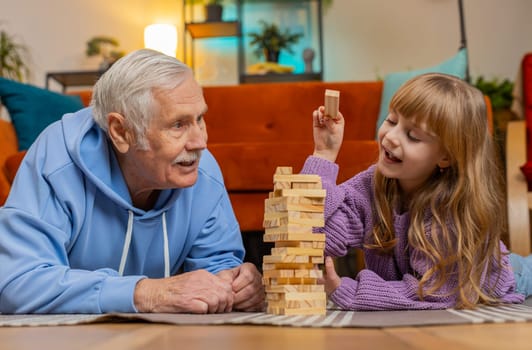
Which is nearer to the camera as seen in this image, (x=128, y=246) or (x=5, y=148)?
(x=128, y=246)

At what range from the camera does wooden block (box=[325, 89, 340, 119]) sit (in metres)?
1.51

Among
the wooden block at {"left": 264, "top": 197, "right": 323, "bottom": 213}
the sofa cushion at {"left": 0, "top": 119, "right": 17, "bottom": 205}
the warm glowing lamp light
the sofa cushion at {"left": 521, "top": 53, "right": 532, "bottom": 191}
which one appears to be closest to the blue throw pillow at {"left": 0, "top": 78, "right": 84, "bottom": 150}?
the sofa cushion at {"left": 0, "top": 119, "right": 17, "bottom": 205}

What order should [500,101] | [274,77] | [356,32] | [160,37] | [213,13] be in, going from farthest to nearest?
[356,32], [213,13], [160,37], [274,77], [500,101]

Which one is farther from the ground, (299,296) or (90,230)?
(90,230)

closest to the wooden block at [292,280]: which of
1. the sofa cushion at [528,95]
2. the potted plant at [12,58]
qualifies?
the sofa cushion at [528,95]

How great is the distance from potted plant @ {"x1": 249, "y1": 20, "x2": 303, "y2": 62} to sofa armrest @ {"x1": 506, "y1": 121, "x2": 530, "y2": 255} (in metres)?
2.46

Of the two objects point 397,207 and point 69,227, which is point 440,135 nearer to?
point 397,207

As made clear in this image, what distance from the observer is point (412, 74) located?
10.8 ft

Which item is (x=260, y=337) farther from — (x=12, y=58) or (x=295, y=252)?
(x=12, y=58)

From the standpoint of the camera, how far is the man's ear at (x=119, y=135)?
1479 millimetres

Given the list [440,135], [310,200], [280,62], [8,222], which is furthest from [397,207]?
[280,62]

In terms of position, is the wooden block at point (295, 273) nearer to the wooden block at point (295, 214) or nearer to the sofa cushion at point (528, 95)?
the wooden block at point (295, 214)

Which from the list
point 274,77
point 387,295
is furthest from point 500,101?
point 387,295

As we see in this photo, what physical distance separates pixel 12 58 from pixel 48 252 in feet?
12.8
